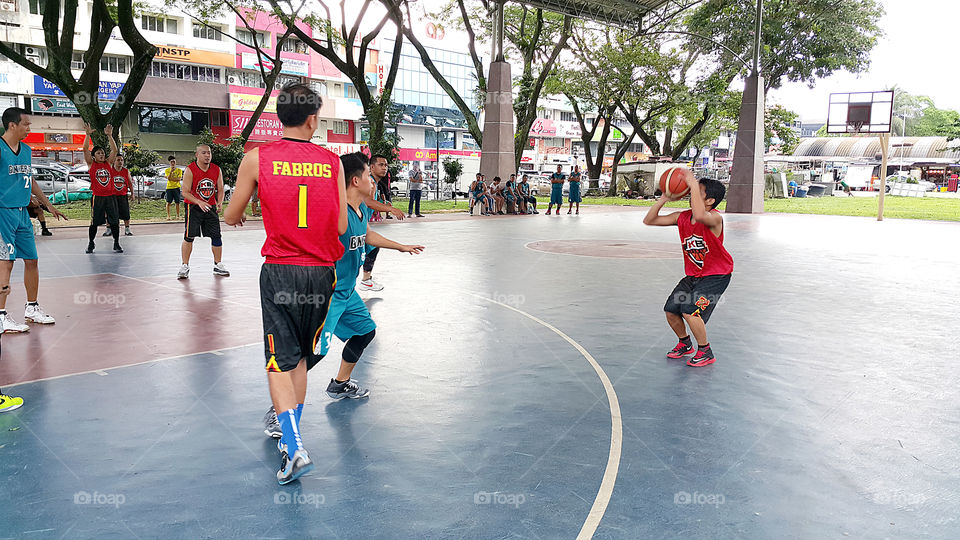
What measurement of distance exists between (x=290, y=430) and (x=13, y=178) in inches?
Result: 187

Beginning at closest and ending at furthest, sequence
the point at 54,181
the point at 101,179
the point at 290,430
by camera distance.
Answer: the point at 290,430 → the point at 101,179 → the point at 54,181

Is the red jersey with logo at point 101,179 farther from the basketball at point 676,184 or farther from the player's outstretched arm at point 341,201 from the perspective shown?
the basketball at point 676,184

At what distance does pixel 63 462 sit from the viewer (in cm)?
377

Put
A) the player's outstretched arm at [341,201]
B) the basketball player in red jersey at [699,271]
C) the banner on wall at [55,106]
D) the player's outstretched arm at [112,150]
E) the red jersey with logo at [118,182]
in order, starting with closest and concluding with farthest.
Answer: the player's outstretched arm at [341,201] → the basketball player in red jersey at [699,271] → the player's outstretched arm at [112,150] → the red jersey with logo at [118,182] → the banner on wall at [55,106]

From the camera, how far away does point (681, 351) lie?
20.3 feet

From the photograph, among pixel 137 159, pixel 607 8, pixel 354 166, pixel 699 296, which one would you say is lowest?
pixel 699 296

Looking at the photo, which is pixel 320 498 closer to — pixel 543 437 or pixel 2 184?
pixel 543 437

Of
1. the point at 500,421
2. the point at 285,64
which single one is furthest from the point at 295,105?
the point at 285,64

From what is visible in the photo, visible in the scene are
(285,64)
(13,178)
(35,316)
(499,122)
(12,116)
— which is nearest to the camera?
(12,116)

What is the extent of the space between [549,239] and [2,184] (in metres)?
11.9

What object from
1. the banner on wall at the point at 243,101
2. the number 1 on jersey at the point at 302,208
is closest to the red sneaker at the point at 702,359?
the number 1 on jersey at the point at 302,208

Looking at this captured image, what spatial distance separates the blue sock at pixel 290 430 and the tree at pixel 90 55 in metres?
19.6

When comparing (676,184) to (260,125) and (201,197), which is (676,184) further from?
(260,125)

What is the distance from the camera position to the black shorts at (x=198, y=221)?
32.3 ft
